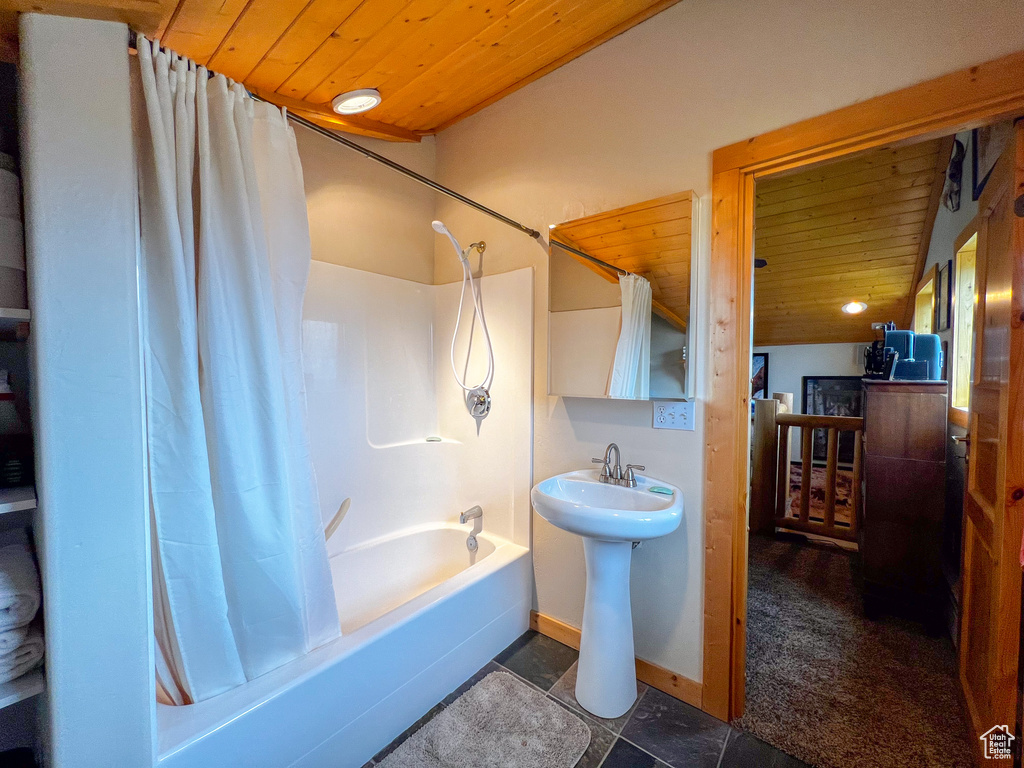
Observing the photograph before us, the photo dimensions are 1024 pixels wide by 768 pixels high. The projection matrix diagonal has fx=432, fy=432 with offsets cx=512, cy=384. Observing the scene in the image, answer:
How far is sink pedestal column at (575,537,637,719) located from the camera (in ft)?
5.14

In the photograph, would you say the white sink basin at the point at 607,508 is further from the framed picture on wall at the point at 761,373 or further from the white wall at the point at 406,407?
the framed picture on wall at the point at 761,373

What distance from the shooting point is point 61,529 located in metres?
0.80

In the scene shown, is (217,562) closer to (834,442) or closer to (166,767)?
(166,767)

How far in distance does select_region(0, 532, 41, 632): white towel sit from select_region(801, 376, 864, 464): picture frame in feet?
22.2

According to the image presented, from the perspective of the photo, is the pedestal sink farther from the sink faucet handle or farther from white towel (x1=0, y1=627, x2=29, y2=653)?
white towel (x1=0, y1=627, x2=29, y2=653)

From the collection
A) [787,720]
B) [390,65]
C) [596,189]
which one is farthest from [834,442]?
[390,65]

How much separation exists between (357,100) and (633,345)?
1.36 metres

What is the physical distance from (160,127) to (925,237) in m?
4.62

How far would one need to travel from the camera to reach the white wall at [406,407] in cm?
202

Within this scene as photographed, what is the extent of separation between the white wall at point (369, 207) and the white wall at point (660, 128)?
0.58 feet

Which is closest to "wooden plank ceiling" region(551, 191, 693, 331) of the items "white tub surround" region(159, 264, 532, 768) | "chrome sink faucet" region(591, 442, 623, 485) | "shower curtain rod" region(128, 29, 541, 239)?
"shower curtain rod" region(128, 29, 541, 239)

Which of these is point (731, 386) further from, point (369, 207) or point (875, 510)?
point (369, 207)

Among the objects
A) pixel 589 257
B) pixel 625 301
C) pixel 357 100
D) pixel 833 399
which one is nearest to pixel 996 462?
pixel 625 301

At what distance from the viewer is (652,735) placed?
1.48 metres
